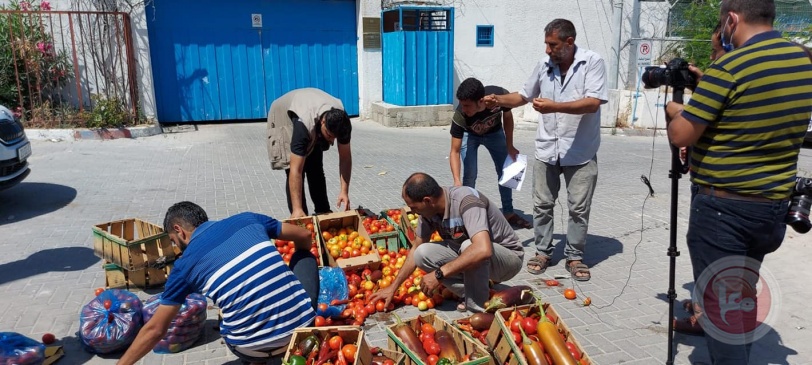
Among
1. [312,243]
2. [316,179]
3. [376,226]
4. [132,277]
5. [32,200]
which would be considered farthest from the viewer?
[32,200]

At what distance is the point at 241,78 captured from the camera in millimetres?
13969

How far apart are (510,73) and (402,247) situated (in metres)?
11.3

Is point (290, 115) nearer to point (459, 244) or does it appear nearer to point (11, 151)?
point (459, 244)

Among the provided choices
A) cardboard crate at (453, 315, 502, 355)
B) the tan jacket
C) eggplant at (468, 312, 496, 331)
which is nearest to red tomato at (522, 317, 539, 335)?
cardboard crate at (453, 315, 502, 355)

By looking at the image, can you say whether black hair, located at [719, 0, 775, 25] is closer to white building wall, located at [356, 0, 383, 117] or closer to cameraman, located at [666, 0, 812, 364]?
cameraman, located at [666, 0, 812, 364]

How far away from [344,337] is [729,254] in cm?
224

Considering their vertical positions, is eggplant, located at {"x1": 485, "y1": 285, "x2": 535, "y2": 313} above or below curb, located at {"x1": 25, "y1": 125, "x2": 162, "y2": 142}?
below

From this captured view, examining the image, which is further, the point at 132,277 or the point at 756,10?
the point at 132,277

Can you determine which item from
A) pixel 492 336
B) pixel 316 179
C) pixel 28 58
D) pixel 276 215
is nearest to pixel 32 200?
pixel 276 215

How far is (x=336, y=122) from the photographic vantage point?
507 cm

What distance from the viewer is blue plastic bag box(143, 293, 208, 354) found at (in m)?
3.91

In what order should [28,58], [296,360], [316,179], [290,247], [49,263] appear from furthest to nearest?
1. [28,58]
2. [316,179]
3. [49,263]
4. [290,247]
5. [296,360]

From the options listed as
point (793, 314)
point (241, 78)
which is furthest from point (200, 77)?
point (793, 314)

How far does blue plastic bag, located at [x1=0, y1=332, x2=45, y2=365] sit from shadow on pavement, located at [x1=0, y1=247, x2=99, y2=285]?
1.96m
